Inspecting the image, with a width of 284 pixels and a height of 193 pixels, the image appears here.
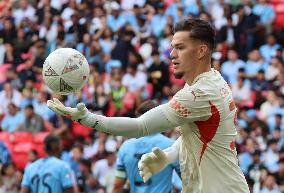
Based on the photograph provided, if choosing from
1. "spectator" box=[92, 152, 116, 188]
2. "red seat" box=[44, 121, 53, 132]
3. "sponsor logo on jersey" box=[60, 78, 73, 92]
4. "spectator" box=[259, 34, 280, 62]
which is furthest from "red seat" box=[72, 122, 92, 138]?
"sponsor logo on jersey" box=[60, 78, 73, 92]

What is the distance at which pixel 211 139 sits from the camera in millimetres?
6105

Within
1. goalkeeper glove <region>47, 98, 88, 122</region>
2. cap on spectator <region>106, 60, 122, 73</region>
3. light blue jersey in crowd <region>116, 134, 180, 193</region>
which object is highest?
goalkeeper glove <region>47, 98, 88, 122</region>

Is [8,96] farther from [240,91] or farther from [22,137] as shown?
[240,91]

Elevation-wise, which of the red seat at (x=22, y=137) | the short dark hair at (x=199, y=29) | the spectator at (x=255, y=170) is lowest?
the red seat at (x=22, y=137)

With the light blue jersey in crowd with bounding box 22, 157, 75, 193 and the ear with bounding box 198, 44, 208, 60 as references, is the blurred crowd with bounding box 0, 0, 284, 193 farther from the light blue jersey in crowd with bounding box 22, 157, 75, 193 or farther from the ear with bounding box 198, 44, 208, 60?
the ear with bounding box 198, 44, 208, 60

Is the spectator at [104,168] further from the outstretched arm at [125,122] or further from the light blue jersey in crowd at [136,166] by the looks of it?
the outstretched arm at [125,122]

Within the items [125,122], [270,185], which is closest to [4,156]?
[270,185]

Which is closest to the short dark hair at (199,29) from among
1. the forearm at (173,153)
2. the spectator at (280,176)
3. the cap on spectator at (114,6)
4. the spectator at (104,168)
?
the forearm at (173,153)

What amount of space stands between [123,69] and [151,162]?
13080mm

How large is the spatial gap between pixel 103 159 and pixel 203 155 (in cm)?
984

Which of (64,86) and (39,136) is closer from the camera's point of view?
(64,86)

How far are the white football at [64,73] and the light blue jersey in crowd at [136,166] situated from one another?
292 centimetres

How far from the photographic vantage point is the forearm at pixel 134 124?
5.83 metres

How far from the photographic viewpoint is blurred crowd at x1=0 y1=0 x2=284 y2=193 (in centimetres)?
1555
